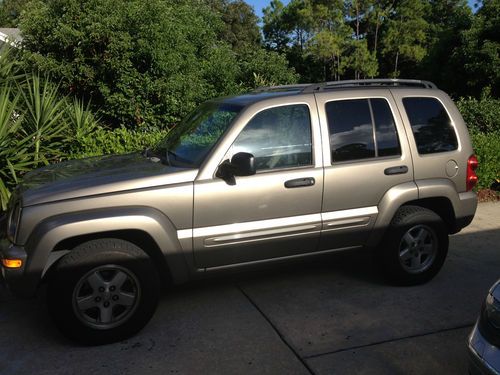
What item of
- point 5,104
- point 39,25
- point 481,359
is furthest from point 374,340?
point 39,25

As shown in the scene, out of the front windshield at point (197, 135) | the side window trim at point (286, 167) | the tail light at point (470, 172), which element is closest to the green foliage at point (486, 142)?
the tail light at point (470, 172)

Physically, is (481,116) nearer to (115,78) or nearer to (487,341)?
(115,78)

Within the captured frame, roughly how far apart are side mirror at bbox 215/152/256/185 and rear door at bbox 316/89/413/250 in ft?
2.47

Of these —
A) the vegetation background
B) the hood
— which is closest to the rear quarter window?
the hood

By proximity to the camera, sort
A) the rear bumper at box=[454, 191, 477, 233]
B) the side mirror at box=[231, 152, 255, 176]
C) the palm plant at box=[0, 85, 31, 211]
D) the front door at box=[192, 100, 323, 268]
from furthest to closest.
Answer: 1. the palm plant at box=[0, 85, 31, 211]
2. the rear bumper at box=[454, 191, 477, 233]
3. the front door at box=[192, 100, 323, 268]
4. the side mirror at box=[231, 152, 255, 176]

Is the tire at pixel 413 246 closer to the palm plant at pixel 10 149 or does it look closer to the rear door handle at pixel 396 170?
the rear door handle at pixel 396 170

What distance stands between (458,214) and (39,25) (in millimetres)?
7235

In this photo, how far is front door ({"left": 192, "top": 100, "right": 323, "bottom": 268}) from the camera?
3.85 m

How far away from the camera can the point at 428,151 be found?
456cm

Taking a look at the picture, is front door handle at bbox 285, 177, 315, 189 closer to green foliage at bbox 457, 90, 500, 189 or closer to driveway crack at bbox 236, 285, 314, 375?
driveway crack at bbox 236, 285, 314, 375

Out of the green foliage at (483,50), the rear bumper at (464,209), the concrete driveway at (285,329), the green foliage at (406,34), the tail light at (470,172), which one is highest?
the green foliage at (406,34)

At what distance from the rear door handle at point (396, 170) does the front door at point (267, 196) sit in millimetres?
637

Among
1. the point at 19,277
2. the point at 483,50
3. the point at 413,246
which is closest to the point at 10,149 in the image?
the point at 19,277

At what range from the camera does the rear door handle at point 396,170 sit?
436 centimetres
